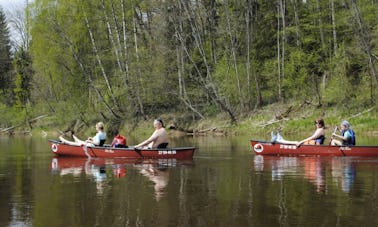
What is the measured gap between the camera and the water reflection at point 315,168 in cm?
1294

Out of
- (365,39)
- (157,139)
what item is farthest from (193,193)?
(365,39)

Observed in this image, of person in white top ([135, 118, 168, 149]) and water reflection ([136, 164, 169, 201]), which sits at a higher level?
person in white top ([135, 118, 168, 149])

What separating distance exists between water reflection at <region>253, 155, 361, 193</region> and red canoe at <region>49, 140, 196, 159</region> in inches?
96.4

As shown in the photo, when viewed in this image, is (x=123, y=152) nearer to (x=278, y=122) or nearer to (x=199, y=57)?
(x=278, y=122)

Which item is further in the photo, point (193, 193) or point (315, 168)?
point (315, 168)

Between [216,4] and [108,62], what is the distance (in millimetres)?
9386

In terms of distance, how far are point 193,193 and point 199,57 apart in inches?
1147

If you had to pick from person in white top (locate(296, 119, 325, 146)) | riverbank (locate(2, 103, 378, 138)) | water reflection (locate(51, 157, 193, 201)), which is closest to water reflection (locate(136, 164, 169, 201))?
water reflection (locate(51, 157, 193, 201))

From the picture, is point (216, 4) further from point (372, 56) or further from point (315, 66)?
point (372, 56)

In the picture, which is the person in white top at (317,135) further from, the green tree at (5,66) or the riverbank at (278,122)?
the green tree at (5,66)

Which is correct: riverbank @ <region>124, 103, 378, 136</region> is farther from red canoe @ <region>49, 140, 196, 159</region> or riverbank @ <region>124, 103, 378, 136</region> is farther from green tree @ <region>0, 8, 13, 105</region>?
green tree @ <region>0, 8, 13, 105</region>

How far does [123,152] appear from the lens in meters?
19.3

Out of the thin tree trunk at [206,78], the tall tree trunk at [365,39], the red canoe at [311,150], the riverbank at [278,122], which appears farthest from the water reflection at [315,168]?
the thin tree trunk at [206,78]

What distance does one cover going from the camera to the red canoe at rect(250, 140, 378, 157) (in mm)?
18484
